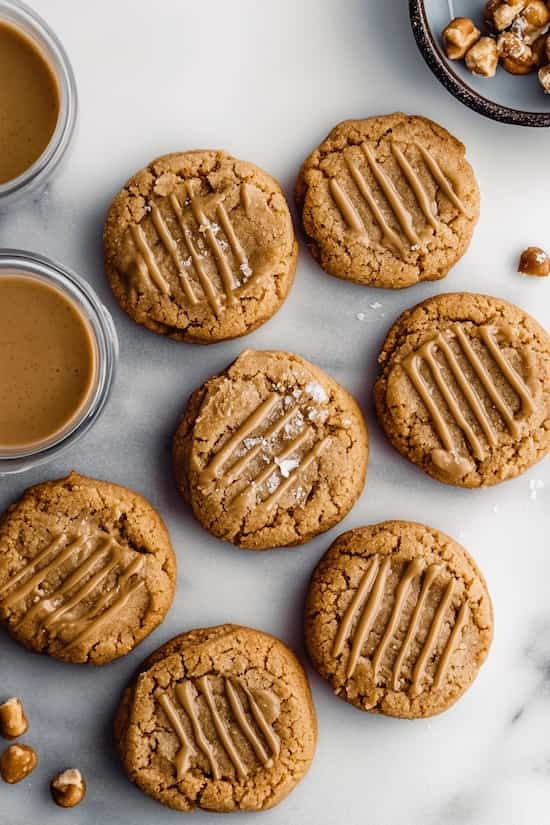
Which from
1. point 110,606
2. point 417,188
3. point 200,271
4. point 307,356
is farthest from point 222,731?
point 417,188

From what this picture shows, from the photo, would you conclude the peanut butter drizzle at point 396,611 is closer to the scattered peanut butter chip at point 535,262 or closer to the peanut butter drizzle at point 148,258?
the scattered peanut butter chip at point 535,262

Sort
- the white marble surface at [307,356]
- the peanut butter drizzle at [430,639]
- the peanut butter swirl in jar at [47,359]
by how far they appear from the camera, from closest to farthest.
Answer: the peanut butter swirl in jar at [47,359], the peanut butter drizzle at [430,639], the white marble surface at [307,356]

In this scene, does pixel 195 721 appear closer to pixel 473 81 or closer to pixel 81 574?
pixel 81 574

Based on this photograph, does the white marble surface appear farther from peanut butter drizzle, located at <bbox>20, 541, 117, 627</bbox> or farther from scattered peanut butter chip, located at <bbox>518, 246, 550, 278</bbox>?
peanut butter drizzle, located at <bbox>20, 541, 117, 627</bbox>

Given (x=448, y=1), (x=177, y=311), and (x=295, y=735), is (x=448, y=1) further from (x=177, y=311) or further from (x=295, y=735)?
(x=295, y=735)

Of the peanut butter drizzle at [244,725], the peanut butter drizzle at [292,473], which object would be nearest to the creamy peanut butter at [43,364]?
the peanut butter drizzle at [292,473]
